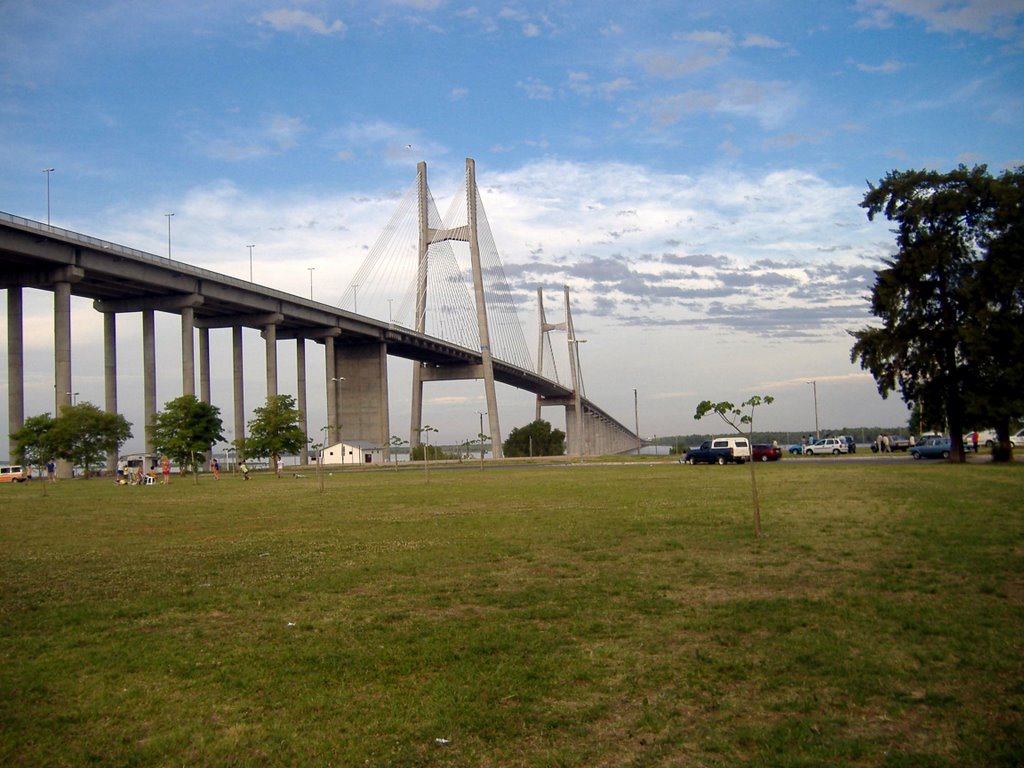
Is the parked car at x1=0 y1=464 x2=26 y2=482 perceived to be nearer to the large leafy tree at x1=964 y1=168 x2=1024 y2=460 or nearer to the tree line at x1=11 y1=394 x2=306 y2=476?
the tree line at x1=11 y1=394 x2=306 y2=476

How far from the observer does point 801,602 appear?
918 cm

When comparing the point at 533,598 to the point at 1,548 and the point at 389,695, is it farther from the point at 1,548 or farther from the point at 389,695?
the point at 1,548

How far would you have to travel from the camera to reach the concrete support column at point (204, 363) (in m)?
78.0

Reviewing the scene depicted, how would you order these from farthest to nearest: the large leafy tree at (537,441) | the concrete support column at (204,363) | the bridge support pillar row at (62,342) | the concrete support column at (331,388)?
1. the large leafy tree at (537,441)
2. the concrete support column at (331,388)
3. the concrete support column at (204,363)
4. the bridge support pillar row at (62,342)

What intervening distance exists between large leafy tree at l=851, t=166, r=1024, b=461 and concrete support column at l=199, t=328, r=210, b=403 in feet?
183

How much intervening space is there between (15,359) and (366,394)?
37515mm

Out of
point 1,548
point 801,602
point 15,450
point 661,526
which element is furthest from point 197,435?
point 801,602

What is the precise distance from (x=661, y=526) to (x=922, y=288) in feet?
99.0

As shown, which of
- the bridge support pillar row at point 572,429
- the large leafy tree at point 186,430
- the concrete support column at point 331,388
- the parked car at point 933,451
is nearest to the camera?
the parked car at point 933,451

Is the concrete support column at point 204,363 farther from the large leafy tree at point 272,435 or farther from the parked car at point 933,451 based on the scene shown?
the parked car at point 933,451

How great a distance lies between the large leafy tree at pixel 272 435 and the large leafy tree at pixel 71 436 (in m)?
10.3

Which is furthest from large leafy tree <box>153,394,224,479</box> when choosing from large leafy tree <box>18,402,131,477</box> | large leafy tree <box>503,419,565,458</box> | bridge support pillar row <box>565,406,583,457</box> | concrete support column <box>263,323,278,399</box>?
large leafy tree <box>503,419,565,458</box>

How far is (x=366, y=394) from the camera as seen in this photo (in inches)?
3671

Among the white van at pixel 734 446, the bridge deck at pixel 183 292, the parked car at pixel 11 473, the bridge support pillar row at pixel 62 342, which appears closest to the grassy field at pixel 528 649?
the white van at pixel 734 446
